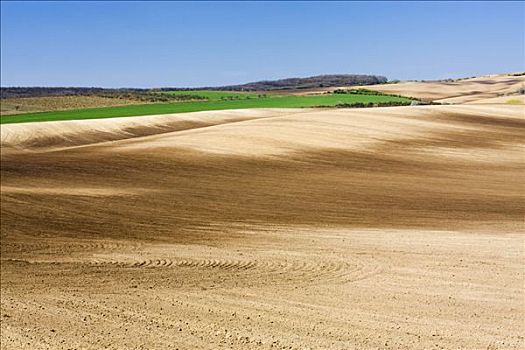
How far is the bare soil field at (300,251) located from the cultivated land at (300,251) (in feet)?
0.15

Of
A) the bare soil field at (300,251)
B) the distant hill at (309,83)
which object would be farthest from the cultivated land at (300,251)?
the distant hill at (309,83)

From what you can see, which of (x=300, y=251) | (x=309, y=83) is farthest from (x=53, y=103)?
(x=300, y=251)

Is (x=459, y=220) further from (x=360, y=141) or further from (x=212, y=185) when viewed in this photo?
(x=212, y=185)

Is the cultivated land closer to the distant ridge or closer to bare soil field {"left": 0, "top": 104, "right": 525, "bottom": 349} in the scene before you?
bare soil field {"left": 0, "top": 104, "right": 525, "bottom": 349}

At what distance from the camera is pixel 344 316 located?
400 inches

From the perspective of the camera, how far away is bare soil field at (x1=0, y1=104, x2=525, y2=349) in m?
9.36

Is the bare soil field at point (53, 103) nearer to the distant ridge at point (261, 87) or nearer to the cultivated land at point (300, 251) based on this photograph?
the distant ridge at point (261, 87)

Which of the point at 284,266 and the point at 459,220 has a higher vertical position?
the point at 459,220

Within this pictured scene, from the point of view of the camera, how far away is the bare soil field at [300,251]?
9.36 meters

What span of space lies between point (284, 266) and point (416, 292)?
3.29 metres

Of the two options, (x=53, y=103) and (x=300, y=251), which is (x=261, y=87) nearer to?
(x=53, y=103)

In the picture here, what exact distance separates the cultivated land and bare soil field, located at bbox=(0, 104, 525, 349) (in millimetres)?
46

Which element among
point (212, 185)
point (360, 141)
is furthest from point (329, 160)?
point (212, 185)

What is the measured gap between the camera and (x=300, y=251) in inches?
552
